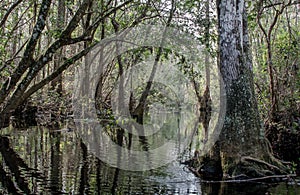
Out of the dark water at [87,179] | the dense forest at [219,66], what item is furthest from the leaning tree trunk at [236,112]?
the dark water at [87,179]

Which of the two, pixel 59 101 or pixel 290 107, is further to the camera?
→ pixel 59 101

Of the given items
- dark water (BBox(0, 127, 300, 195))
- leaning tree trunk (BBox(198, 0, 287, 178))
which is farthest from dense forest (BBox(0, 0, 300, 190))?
dark water (BBox(0, 127, 300, 195))

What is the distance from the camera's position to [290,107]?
44.9ft

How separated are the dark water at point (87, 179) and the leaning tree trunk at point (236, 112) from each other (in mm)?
827

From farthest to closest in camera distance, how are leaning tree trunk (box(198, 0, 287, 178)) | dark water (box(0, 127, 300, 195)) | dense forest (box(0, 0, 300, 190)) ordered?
leaning tree trunk (box(198, 0, 287, 178)), dense forest (box(0, 0, 300, 190)), dark water (box(0, 127, 300, 195))

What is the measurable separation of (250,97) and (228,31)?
1.63 m

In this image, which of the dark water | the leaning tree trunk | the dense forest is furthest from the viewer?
the leaning tree trunk

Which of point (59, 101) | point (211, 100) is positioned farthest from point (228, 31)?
point (211, 100)

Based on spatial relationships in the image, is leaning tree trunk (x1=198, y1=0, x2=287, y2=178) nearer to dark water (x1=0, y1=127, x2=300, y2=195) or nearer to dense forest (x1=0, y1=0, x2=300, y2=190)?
dense forest (x1=0, y1=0, x2=300, y2=190)

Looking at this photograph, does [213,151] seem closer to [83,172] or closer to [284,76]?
[83,172]

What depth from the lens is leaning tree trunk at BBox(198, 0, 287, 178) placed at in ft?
32.2

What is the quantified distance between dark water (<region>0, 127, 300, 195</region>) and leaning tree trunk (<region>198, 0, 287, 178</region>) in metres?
0.83

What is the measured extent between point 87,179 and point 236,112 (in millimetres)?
3725

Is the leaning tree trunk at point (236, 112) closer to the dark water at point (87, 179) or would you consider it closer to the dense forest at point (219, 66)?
the dense forest at point (219, 66)
